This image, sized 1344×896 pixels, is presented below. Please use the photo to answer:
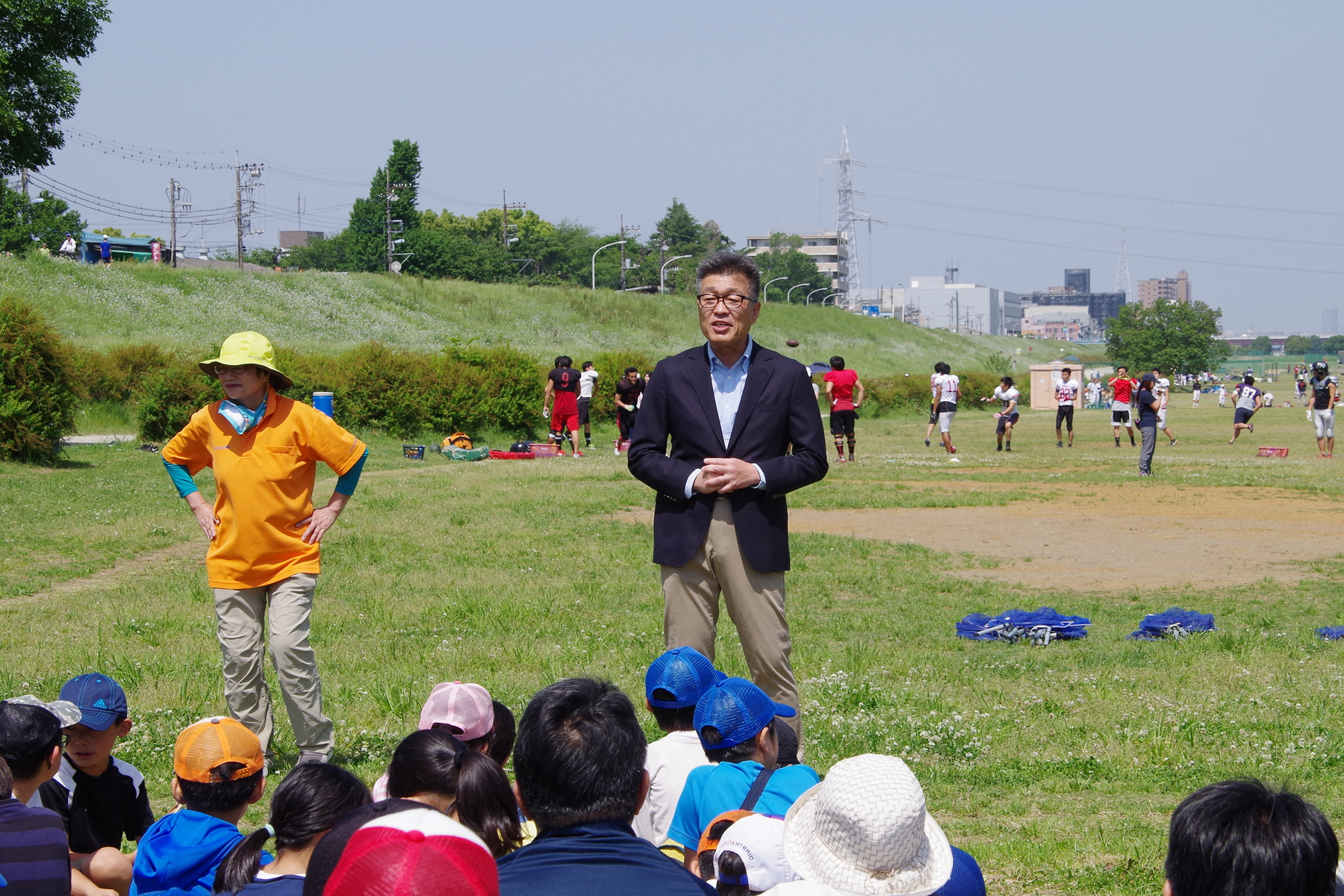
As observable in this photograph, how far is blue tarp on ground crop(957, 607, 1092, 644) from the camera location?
888cm

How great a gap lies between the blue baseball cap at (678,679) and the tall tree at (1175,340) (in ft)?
301

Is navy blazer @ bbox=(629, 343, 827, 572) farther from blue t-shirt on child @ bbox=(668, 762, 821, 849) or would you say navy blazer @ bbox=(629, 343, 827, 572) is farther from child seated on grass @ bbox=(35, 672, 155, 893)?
child seated on grass @ bbox=(35, 672, 155, 893)

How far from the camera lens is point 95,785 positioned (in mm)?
4320

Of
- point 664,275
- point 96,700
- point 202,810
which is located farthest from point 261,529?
point 664,275

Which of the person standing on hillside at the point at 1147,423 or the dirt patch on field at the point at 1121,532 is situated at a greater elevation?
the person standing on hillside at the point at 1147,423

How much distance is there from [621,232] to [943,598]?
114521 mm

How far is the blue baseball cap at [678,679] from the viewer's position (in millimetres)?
4051

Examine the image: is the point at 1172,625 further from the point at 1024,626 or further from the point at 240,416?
the point at 240,416

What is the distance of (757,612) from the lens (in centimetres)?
509

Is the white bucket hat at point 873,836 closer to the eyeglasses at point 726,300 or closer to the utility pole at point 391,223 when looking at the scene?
the eyeglasses at point 726,300

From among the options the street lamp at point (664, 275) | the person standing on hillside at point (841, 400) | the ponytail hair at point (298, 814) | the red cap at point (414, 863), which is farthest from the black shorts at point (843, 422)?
the street lamp at point (664, 275)

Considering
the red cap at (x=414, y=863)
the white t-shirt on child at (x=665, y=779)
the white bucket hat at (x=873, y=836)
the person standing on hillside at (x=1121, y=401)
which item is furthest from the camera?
the person standing on hillside at (x=1121, y=401)

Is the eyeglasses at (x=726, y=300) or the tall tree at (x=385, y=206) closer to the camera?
the eyeglasses at (x=726, y=300)

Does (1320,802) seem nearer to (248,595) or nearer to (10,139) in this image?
(248,595)
